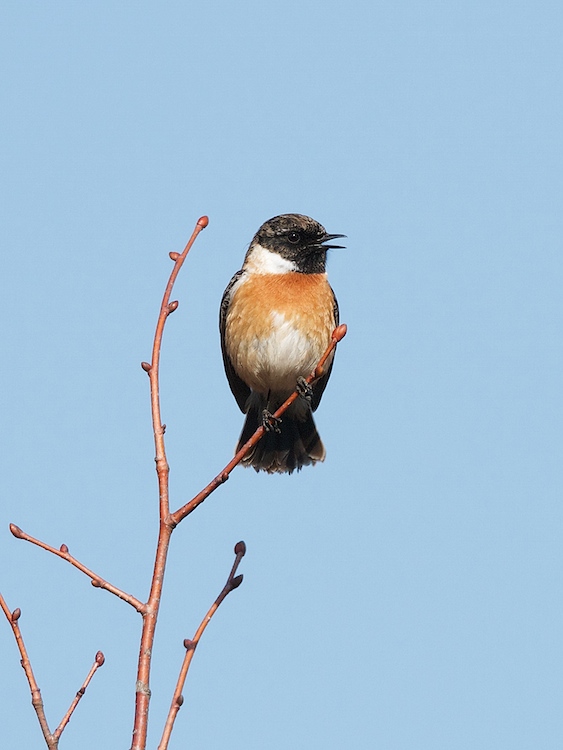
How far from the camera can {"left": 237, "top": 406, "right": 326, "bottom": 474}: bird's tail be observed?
27.0ft

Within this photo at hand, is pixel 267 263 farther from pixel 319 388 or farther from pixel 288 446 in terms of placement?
pixel 288 446

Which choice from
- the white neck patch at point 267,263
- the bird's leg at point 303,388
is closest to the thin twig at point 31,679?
the bird's leg at point 303,388

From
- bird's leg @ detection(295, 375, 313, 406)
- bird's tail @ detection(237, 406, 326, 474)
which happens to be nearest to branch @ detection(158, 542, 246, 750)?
bird's leg @ detection(295, 375, 313, 406)

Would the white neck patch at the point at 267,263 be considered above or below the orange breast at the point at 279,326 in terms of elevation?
above

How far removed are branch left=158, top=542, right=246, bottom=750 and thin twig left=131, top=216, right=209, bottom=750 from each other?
0.07m

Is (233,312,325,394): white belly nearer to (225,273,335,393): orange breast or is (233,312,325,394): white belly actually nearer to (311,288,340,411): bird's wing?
(225,273,335,393): orange breast

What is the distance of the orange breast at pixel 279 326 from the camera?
7629 millimetres

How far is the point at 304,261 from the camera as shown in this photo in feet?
26.7

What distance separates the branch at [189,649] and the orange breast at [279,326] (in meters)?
3.82

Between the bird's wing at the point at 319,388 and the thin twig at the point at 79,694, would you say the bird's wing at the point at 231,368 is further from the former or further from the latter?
the thin twig at the point at 79,694

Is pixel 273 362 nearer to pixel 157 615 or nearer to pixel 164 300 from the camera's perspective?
pixel 164 300

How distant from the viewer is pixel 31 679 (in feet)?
10.1

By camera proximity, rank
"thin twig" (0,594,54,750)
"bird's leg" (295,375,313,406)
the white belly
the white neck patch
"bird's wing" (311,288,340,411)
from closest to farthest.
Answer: "thin twig" (0,594,54,750)
"bird's leg" (295,375,313,406)
the white belly
the white neck patch
"bird's wing" (311,288,340,411)

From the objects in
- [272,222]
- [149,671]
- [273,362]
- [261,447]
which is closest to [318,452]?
[261,447]
